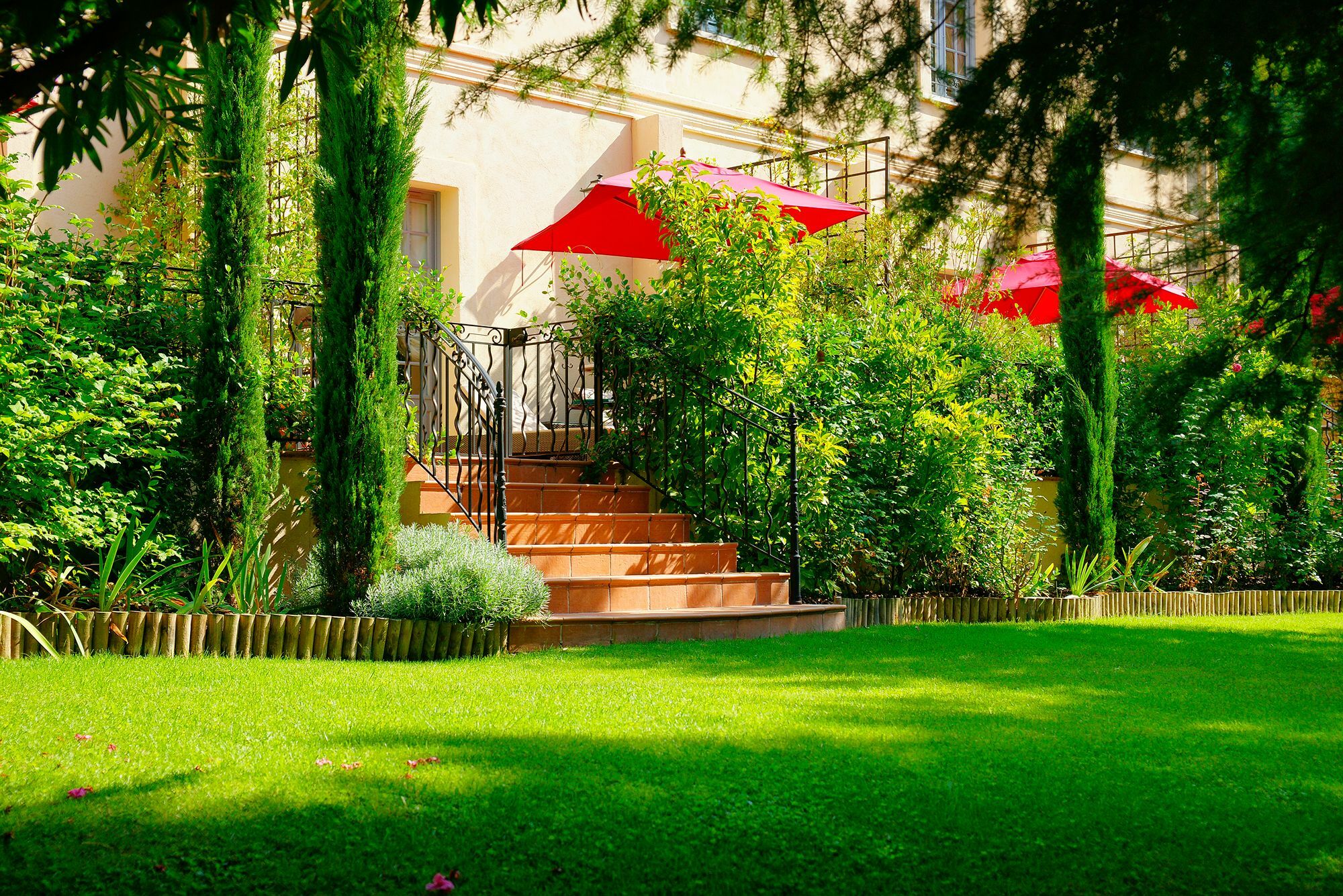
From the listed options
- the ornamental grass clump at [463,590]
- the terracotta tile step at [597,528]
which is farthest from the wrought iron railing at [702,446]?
the ornamental grass clump at [463,590]

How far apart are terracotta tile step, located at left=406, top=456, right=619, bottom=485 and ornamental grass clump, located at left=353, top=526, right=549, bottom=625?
5.46 feet

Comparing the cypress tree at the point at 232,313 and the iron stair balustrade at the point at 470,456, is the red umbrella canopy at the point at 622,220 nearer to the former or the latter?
the iron stair balustrade at the point at 470,456

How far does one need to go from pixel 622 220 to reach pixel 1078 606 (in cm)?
561

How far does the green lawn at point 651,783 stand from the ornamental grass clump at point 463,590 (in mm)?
741

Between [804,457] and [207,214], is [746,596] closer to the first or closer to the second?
[804,457]

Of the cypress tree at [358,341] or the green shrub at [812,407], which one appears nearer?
the cypress tree at [358,341]

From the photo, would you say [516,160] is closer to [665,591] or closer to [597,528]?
[597,528]

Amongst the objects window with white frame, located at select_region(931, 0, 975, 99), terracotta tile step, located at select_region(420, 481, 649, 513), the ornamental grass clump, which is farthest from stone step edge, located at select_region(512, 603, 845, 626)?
window with white frame, located at select_region(931, 0, 975, 99)

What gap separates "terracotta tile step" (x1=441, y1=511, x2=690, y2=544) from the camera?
803cm

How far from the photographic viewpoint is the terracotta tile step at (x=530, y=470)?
8.52m

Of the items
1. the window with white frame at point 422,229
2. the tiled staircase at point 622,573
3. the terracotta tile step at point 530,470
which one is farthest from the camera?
the window with white frame at point 422,229

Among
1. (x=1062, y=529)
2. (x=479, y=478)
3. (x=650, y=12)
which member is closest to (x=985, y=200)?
(x=650, y=12)

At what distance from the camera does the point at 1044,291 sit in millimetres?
14070

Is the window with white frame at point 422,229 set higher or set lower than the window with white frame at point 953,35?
higher
